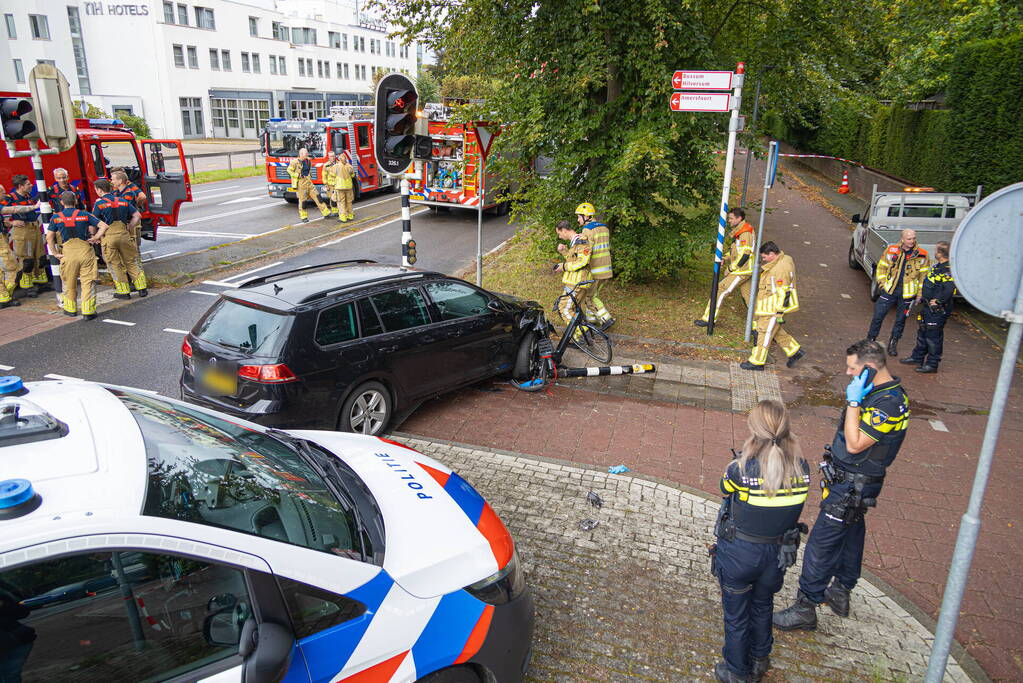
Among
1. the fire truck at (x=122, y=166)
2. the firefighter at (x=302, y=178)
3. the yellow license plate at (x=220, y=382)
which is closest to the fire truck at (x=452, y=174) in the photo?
the firefighter at (x=302, y=178)

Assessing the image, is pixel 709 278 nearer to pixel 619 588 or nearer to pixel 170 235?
pixel 619 588

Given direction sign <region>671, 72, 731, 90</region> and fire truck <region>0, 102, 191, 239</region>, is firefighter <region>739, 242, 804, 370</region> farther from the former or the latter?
fire truck <region>0, 102, 191, 239</region>

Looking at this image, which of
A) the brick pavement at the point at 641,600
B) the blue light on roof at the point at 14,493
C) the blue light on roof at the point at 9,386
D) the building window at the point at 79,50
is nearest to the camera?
the blue light on roof at the point at 14,493

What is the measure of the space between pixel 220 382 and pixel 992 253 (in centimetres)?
558

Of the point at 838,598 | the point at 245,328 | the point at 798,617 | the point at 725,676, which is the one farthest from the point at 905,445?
the point at 245,328

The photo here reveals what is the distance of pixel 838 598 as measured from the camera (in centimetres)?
454

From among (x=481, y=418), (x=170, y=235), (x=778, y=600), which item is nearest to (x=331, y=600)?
(x=778, y=600)

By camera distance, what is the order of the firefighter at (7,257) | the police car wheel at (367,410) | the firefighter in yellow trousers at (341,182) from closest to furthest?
1. the police car wheel at (367,410)
2. the firefighter at (7,257)
3. the firefighter in yellow trousers at (341,182)

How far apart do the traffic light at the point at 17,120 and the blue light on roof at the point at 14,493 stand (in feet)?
29.2

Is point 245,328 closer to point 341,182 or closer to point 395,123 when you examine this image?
point 395,123

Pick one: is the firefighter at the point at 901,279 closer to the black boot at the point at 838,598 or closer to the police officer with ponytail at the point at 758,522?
the black boot at the point at 838,598

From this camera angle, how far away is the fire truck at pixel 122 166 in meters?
12.7

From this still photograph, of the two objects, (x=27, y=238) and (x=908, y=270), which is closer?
(x=908, y=270)

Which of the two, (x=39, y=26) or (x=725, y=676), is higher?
(x=39, y=26)
